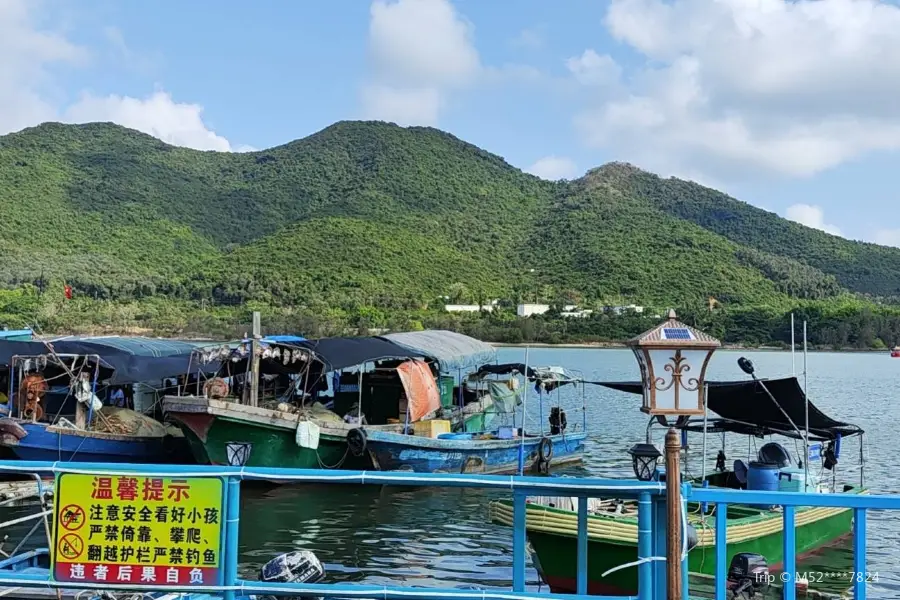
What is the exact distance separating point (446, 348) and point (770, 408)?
9.28 m

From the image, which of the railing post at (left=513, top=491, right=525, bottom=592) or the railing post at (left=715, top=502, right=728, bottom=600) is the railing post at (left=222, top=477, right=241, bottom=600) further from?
the railing post at (left=715, top=502, right=728, bottom=600)

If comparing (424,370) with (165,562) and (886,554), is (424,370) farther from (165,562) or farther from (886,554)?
(165,562)

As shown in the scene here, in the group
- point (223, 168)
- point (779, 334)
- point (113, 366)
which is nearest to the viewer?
point (113, 366)

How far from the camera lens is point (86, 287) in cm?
7006

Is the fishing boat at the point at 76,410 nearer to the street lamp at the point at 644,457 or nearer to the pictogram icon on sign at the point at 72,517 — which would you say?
the street lamp at the point at 644,457

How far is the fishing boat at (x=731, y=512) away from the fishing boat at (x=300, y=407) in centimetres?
516

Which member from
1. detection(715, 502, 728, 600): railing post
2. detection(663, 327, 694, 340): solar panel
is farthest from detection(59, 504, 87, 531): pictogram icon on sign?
detection(663, 327, 694, 340): solar panel

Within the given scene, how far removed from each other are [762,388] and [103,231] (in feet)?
293

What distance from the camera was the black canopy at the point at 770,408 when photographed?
10820 mm

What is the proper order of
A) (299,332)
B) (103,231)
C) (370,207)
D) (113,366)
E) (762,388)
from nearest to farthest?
(762,388) → (113,366) → (299,332) → (103,231) → (370,207)

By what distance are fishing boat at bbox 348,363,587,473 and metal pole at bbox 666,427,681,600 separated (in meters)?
8.51

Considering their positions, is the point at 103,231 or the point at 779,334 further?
the point at 103,231

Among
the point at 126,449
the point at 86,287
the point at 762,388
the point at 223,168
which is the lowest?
the point at 126,449

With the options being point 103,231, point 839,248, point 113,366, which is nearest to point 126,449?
point 113,366
